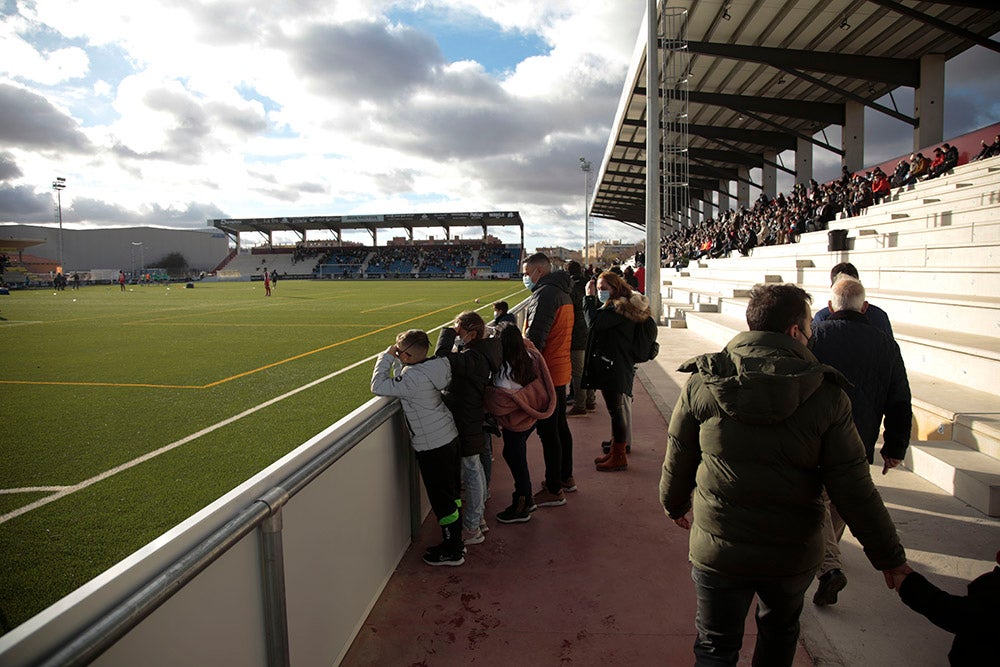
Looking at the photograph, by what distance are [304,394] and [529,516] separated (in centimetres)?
502

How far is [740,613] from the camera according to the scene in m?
2.08

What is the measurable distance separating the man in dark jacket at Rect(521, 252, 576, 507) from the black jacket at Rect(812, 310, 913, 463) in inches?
78.2

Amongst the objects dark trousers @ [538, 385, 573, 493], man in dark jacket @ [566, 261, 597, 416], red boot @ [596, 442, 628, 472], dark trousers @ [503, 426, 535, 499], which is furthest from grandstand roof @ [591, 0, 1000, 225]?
dark trousers @ [503, 426, 535, 499]

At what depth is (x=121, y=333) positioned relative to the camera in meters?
15.9

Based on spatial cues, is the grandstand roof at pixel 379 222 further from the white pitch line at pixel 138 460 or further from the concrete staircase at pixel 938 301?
the white pitch line at pixel 138 460

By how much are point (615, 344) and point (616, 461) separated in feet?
3.54

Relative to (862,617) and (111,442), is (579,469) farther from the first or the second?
(111,442)

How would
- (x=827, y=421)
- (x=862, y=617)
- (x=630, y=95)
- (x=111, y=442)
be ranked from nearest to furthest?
(x=827, y=421)
(x=862, y=617)
(x=111, y=442)
(x=630, y=95)

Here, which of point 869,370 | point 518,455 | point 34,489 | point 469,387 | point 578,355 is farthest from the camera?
point 578,355

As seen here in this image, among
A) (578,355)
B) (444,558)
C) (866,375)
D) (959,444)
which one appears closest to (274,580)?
(444,558)

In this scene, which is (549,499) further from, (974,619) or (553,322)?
(974,619)

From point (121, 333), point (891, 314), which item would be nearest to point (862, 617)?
point (891, 314)

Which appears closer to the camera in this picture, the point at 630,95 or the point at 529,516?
the point at 529,516

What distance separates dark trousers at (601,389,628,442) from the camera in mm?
5047
